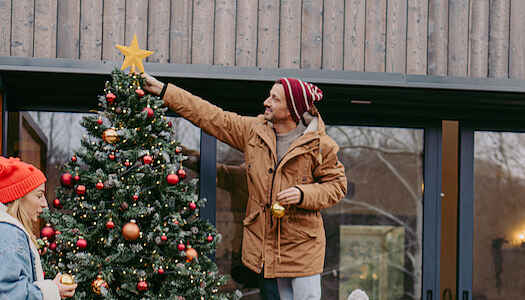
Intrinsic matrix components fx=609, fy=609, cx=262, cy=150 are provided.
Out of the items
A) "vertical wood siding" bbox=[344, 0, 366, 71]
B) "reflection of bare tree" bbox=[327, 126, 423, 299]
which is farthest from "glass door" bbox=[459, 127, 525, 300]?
"vertical wood siding" bbox=[344, 0, 366, 71]

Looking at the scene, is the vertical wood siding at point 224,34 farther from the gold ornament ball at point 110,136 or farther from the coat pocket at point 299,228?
the coat pocket at point 299,228

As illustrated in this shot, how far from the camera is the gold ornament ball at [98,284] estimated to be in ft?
12.3

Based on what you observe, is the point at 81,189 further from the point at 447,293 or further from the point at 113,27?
the point at 447,293

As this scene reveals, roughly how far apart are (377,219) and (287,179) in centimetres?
162

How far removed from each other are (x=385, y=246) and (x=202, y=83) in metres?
2.25

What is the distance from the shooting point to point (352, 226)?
556 centimetres

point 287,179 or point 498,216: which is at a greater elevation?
point 287,179

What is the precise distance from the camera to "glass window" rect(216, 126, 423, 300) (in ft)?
18.2

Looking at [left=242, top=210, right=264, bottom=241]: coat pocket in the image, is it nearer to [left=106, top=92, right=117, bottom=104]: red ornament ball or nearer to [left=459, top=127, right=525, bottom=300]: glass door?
[left=106, top=92, right=117, bottom=104]: red ornament ball

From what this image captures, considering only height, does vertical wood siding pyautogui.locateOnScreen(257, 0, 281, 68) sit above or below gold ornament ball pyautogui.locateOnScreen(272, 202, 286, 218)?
above

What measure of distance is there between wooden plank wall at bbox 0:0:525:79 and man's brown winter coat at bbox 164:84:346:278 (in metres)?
0.70

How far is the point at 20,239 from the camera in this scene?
9.00ft

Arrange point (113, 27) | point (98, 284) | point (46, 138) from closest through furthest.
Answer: point (98, 284) → point (113, 27) → point (46, 138)

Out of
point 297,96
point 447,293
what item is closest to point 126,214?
point 297,96
